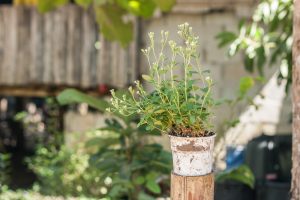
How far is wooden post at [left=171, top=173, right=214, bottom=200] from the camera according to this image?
7.98ft

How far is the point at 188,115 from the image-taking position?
2.50m

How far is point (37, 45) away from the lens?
25.2 ft

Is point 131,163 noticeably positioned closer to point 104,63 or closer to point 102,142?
point 102,142

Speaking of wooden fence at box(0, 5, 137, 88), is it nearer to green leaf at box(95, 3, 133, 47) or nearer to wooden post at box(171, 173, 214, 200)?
green leaf at box(95, 3, 133, 47)

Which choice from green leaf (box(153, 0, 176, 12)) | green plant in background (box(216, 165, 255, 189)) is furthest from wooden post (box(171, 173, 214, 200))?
green leaf (box(153, 0, 176, 12))

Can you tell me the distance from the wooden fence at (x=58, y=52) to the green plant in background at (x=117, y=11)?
2.05 meters

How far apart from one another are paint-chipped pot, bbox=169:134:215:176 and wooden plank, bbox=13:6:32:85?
218 inches

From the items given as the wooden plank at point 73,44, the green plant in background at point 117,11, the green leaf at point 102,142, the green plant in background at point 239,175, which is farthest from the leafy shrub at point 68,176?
the green plant in background at point 239,175

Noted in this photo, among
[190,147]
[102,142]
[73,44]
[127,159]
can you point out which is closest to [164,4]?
[102,142]

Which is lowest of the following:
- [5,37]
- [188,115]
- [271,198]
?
[271,198]

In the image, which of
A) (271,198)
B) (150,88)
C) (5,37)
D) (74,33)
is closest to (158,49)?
(150,88)

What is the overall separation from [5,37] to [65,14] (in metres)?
0.83

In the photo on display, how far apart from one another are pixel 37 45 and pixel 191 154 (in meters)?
5.53

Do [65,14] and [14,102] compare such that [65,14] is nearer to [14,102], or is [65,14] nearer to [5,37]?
[5,37]
